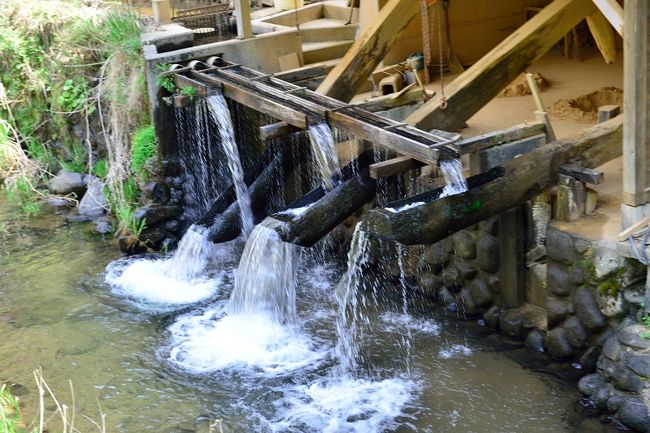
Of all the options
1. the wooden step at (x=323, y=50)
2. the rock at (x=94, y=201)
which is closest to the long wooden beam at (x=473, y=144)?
the wooden step at (x=323, y=50)

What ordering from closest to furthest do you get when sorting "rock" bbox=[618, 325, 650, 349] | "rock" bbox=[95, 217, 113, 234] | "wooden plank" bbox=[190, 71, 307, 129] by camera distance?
1. "rock" bbox=[618, 325, 650, 349]
2. "wooden plank" bbox=[190, 71, 307, 129]
3. "rock" bbox=[95, 217, 113, 234]

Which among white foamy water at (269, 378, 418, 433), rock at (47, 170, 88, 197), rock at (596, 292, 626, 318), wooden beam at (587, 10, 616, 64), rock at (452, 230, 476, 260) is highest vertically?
wooden beam at (587, 10, 616, 64)

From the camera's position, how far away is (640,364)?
6363mm

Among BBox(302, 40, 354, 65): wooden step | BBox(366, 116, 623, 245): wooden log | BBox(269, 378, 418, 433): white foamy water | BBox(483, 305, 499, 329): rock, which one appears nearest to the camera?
BBox(366, 116, 623, 245): wooden log

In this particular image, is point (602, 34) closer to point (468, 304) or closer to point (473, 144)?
point (473, 144)

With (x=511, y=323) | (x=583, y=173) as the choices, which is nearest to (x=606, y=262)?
(x=583, y=173)

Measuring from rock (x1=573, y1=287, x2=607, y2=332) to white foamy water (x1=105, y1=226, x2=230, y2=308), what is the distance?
423cm

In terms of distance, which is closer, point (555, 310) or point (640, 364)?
point (640, 364)

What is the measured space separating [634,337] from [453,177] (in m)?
1.94

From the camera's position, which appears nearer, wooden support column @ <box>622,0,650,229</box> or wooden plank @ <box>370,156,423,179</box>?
wooden support column @ <box>622,0,650,229</box>

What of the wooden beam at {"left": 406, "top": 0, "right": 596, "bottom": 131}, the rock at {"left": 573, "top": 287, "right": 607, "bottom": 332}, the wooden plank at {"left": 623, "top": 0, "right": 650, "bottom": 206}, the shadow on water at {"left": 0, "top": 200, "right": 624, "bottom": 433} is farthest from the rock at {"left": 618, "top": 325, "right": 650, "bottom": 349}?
the wooden beam at {"left": 406, "top": 0, "right": 596, "bottom": 131}

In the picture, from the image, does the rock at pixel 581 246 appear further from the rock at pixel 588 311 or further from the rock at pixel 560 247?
the rock at pixel 588 311

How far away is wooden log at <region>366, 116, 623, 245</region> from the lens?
684cm

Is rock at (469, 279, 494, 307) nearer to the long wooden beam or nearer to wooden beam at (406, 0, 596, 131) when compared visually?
the long wooden beam
